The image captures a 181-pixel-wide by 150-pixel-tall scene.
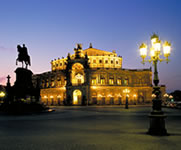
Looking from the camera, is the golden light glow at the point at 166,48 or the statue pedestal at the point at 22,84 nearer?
the golden light glow at the point at 166,48

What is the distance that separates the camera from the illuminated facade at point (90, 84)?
8412cm

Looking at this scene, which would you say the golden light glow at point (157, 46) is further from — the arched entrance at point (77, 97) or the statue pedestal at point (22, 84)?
the arched entrance at point (77, 97)

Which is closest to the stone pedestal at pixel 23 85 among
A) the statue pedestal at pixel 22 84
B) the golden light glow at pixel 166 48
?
the statue pedestal at pixel 22 84

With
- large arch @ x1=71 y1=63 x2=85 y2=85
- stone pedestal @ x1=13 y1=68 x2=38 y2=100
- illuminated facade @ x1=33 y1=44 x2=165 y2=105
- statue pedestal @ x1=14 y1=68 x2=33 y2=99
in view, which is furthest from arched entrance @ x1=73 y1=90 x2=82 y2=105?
statue pedestal @ x1=14 y1=68 x2=33 y2=99

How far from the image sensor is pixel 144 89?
96.7 m

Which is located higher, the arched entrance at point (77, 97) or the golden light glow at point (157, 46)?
the golden light glow at point (157, 46)

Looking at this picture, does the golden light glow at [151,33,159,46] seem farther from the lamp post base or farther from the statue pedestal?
the statue pedestal

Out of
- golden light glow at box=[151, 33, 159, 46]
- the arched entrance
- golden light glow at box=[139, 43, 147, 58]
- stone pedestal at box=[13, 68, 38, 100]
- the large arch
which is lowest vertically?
the arched entrance

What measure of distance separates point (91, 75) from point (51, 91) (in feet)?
74.2

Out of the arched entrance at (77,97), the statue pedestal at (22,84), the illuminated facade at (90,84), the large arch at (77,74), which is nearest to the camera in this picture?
the statue pedestal at (22,84)

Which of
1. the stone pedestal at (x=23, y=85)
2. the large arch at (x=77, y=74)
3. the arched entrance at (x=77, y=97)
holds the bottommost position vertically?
the arched entrance at (x=77, y=97)

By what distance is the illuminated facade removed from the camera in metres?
84.1

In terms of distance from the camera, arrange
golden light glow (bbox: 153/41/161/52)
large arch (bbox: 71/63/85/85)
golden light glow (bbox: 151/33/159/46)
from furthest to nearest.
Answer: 1. large arch (bbox: 71/63/85/85)
2. golden light glow (bbox: 151/33/159/46)
3. golden light glow (bbox: 153/41/161/52)

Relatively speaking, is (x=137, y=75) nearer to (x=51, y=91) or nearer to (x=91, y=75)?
(x=91, y=75)
